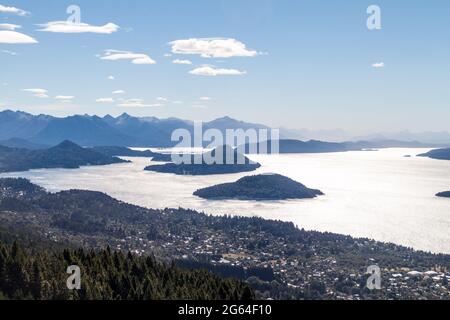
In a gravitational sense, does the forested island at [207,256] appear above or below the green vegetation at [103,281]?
below

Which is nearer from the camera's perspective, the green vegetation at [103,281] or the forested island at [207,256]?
the green vegetation at [103,281]

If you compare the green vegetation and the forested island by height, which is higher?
the green vegetation

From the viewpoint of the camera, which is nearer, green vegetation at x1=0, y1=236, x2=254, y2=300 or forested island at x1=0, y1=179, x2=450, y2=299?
green vegetation at x1=0, y1=236, x2=254, y2=300

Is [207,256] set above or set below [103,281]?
below

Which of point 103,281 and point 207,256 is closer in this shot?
point 103,281

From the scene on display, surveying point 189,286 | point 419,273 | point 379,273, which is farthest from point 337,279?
point 189,286
